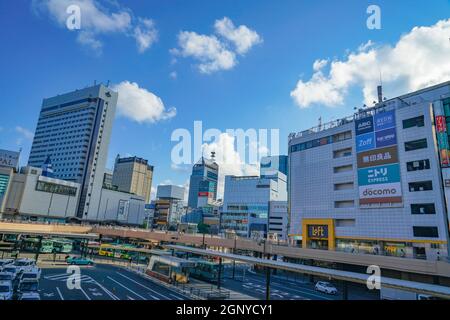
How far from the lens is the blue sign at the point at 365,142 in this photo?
35.2m

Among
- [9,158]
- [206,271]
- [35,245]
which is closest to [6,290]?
[206,271]

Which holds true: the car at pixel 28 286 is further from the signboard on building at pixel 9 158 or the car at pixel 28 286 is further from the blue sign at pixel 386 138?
the signboard on building at pixel 9 158

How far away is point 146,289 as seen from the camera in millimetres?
24016

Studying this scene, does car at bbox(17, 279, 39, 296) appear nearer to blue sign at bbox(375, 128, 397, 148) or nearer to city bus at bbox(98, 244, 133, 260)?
city bus at bbox(98, 244, 133, 260)

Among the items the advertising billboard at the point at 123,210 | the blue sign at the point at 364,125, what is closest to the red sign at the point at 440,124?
the blue sign at the point at 364,125

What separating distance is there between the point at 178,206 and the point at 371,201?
370 feet

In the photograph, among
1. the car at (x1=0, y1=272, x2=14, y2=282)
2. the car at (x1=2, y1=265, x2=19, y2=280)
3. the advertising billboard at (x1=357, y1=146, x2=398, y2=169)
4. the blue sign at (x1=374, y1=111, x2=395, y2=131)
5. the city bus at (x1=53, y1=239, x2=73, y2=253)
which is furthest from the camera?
the city bus at (x1=53, y1=239, x2=73, y2=253)

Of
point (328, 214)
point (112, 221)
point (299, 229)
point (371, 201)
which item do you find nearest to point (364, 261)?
point (371, 201)

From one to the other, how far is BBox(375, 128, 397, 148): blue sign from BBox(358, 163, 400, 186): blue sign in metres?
2.70

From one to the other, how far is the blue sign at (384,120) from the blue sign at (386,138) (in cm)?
55

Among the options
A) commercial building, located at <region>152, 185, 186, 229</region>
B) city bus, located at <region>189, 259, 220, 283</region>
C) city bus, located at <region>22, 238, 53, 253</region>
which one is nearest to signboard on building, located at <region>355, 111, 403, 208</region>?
city bus, located at <region>189, 259, 220, 283</region>

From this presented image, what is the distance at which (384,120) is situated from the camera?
34.5m

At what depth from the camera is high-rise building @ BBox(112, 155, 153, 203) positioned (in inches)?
6186
